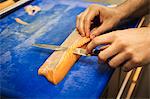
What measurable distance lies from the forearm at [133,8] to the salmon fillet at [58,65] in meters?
0.22

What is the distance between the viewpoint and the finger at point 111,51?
0.48m

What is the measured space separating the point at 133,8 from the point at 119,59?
11.4 inches

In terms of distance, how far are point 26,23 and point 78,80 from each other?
0.34 meters

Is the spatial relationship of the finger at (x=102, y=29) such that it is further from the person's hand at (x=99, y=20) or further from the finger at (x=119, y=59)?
the finger at (x=119, y=59)

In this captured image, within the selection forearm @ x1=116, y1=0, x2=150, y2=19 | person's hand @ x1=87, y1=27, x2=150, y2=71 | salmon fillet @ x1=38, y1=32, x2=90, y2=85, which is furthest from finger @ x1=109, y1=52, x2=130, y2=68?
forearm @ x1=116, y1=0, x2=150, y2=19

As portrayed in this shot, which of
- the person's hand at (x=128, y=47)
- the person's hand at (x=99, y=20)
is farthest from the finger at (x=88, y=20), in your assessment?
the person's hand at (x=128, y=47)

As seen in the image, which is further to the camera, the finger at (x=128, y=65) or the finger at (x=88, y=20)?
the finger at (x=88, y=20)

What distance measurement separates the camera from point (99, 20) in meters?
0.69

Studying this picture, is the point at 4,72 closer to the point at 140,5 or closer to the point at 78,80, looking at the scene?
the point at 78,80

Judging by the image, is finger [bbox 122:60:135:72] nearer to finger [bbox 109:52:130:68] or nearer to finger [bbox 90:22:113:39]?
finger [bbox 109:52:130:68]

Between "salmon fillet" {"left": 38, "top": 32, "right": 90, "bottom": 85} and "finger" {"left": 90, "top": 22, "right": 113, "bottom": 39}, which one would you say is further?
"finger" {"left": 90, "top": 22, "right": 113, "bottom": 39}

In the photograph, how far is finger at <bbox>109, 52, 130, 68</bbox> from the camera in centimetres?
48

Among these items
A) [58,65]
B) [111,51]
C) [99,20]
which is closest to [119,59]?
[111,51]

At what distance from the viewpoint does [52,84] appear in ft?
1.68
